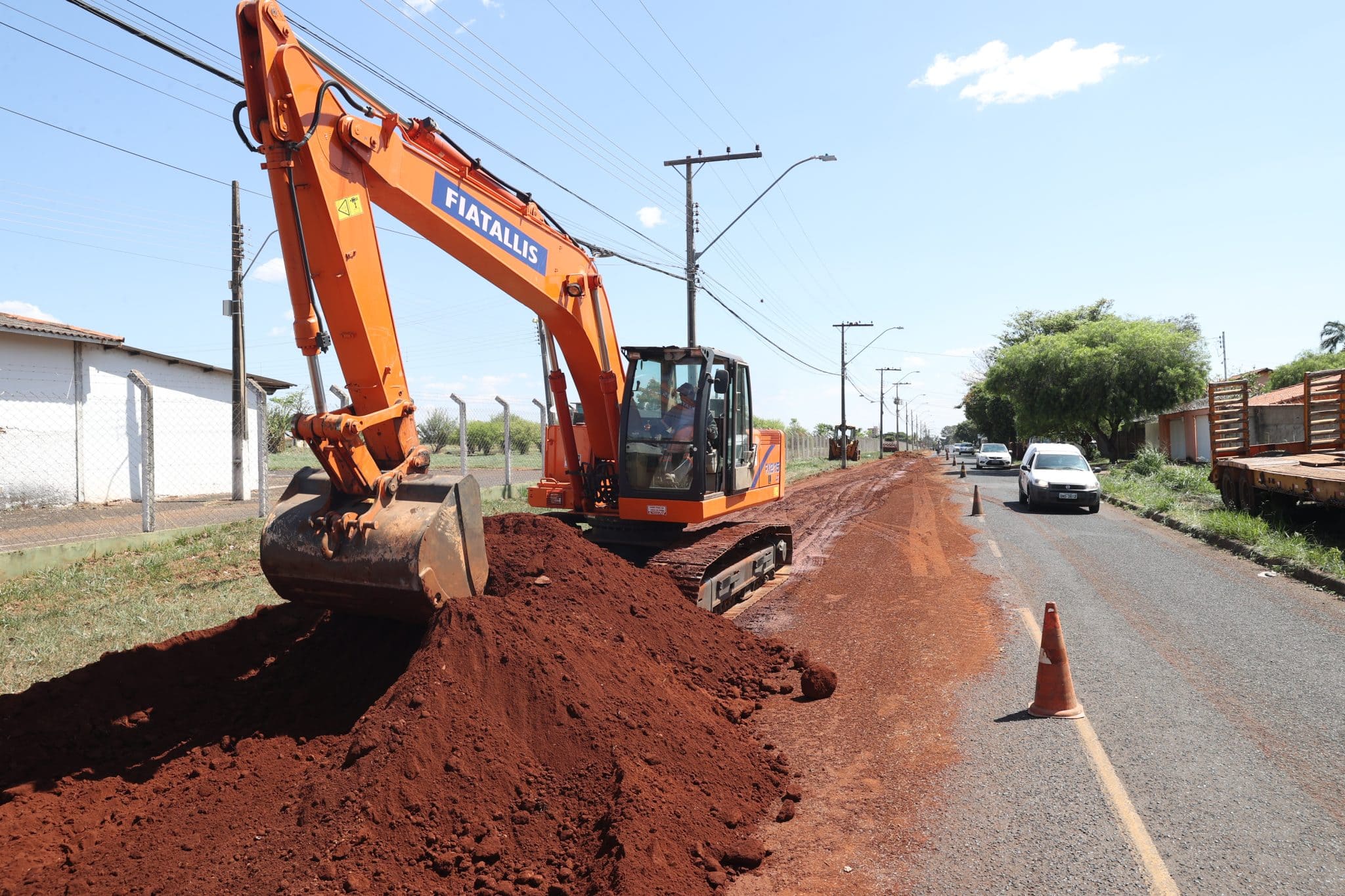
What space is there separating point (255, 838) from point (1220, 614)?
918 centimetres

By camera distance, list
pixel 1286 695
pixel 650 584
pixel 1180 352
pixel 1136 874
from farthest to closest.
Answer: pixel 1180 352, pixel 650 584, pixel 1286 695, pixel 1136 874

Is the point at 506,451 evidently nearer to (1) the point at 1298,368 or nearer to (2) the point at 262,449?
(2) the point at 262,449

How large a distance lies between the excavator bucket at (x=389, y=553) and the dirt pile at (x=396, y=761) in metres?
0.29

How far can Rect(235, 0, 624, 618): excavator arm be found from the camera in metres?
5.09

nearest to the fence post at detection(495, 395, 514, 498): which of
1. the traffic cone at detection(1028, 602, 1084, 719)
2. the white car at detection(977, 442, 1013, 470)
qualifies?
the traffic cone at detection(1028, 602, 1084, 719)

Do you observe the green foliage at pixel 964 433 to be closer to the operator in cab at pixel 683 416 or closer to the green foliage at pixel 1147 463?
the green foliage at pixel 1147 463

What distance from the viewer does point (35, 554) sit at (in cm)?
968

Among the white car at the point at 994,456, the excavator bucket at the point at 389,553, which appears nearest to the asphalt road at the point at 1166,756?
the excavator bucket at the point at 389,553

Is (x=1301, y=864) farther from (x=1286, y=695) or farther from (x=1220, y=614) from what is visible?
(x=1220, y=614)

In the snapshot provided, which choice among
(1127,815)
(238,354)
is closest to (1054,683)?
(1127,815)

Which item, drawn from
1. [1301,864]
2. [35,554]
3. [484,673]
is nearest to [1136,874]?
[1301,864]

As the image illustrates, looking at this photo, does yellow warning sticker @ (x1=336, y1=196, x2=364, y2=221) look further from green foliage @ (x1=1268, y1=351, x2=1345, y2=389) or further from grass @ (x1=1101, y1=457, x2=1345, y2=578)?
green foliage @ (x1=1268, y1=351, x2=1345, y2=389)

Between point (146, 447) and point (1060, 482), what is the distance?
60.6 feet

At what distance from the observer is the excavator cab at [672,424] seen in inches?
347
